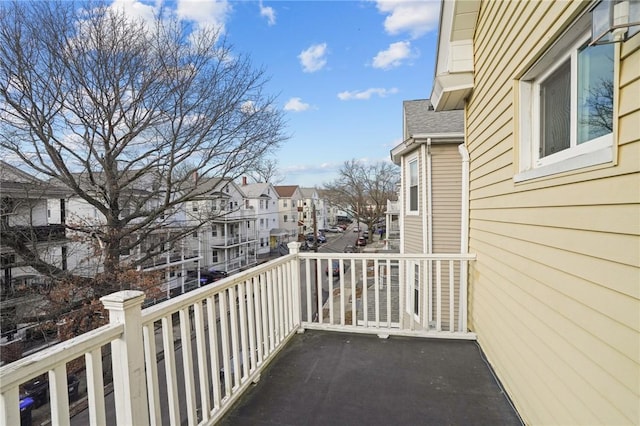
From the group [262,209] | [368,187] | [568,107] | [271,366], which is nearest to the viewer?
[568,107]

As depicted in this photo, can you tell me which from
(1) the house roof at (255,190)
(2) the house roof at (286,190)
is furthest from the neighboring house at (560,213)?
(2) the house roof at (286,190)

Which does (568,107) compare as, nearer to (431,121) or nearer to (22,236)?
(431,121)

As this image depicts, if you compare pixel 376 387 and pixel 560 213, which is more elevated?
pixel 560 213

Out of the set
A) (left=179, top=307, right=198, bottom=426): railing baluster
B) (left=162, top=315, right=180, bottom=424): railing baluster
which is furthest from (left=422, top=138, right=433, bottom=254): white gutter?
(left=162, top=315, right=180, bottom=424): railing baluster

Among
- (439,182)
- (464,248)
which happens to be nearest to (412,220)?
(439,182)

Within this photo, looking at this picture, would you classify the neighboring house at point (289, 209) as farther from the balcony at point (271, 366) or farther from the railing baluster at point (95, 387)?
the railing baluster at point (95, 387)

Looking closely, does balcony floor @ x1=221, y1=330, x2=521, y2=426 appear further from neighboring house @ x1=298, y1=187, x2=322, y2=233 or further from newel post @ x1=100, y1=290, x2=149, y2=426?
neighboring house @ x1=298, y1=187, x2=322, y2=233

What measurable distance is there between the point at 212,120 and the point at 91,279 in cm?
541

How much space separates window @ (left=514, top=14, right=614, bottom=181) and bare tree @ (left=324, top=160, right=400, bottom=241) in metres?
28.4

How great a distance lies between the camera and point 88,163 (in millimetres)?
8406

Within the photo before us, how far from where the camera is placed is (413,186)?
762 cm

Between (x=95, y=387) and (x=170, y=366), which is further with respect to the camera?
(x=170, y=366)

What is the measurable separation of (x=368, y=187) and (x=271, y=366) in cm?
2916

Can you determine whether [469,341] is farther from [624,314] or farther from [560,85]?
[560,85]
